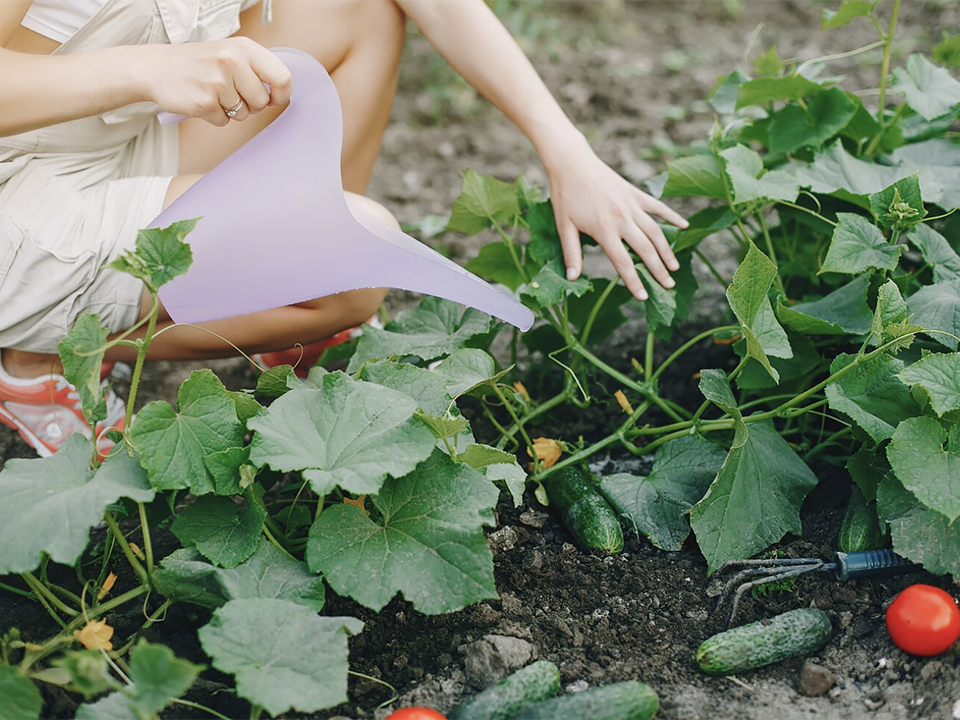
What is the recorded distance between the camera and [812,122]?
212cm

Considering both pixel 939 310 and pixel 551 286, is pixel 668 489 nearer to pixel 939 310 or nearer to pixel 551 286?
pixel 551 286

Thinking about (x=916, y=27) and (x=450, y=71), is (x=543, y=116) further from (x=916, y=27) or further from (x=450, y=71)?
(x=916, y=27)

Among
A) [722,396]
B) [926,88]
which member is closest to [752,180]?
[722,396]

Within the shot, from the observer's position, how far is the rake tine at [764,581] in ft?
5.05

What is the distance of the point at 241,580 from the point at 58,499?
28cm

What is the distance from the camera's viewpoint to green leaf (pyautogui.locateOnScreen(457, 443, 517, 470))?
1479mm

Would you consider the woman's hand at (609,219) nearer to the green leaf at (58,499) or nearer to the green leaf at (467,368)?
the green leaf at (467,368)

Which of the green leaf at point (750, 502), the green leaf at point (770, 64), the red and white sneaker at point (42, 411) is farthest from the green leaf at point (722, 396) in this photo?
the red and white sneaker at point (42, 411)

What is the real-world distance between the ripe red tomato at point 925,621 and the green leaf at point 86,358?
4.06 feet

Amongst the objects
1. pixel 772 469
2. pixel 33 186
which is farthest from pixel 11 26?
pixel 772 469

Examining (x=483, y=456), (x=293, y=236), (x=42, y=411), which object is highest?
(x=293, y=236)

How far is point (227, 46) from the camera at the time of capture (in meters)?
1.52

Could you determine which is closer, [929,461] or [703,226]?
[929,461]

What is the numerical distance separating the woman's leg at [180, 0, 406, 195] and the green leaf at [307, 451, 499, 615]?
94 centimetres
